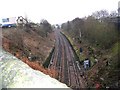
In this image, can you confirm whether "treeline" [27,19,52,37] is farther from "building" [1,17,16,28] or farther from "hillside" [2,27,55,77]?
"hillside" [2,27,55,77]

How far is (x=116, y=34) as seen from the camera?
114 feet

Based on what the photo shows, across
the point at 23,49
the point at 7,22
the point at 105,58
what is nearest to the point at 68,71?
the point at 105,58

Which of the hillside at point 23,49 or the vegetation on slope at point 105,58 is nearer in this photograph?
the vegetation on slope at point 105,58

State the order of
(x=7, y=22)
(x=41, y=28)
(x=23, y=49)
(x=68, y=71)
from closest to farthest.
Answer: (x=68, y=71) → (x=23, y=49) → (x=7, y=22) → (x=41, y=28)

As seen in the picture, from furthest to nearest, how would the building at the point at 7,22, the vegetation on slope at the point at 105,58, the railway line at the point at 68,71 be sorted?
the building at the point at 7,22 → the railway line at the point at 68,71 → the vegetation on slope at the point at 105,58

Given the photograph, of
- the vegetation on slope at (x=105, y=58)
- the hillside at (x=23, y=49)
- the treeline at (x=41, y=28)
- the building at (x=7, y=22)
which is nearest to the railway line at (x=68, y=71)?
the vegetation on slope at (x=105, y=58)

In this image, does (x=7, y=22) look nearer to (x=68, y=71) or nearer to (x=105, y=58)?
(x=68, y=71)

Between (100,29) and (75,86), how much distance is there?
1795 centimetres

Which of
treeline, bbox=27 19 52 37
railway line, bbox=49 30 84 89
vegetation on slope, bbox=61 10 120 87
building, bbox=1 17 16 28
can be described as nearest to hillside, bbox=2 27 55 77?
railway line, bbox=49 30 84 89

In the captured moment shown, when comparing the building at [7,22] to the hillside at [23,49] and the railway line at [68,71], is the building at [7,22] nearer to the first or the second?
the hillside at [23,49]

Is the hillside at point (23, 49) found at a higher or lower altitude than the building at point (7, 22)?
lower

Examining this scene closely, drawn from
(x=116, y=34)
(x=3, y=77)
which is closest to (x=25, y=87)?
(x=3, y=77)

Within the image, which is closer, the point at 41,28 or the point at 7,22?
the point at 7,22

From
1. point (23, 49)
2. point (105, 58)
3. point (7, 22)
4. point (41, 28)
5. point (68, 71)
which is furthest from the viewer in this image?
point (41, 28)
